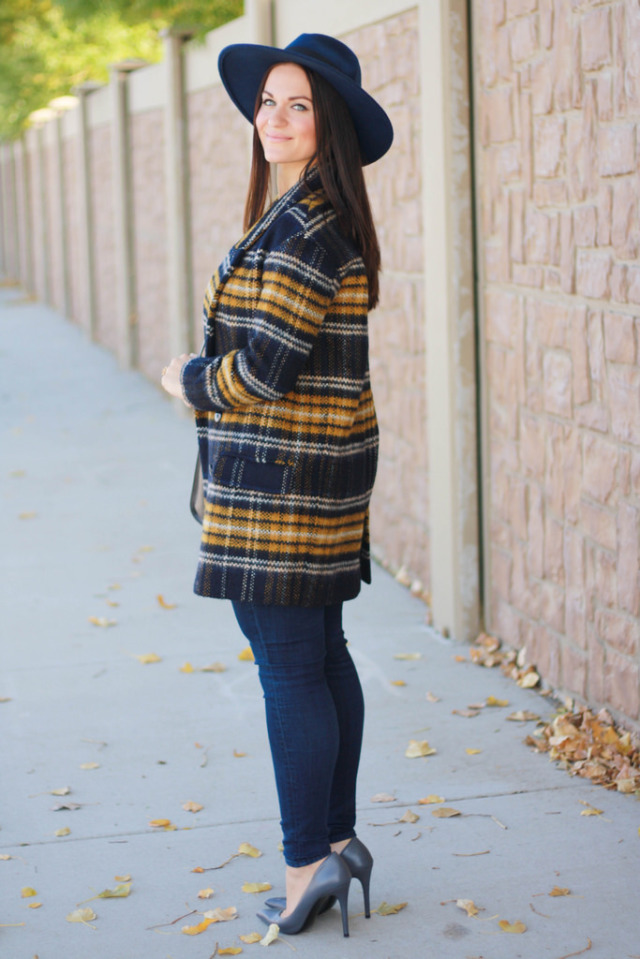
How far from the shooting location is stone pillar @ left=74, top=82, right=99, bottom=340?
1698 cm

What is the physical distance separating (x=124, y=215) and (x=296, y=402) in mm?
11986

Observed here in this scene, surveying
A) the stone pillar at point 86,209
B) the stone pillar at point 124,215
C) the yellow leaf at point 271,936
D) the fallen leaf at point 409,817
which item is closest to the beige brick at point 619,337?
the fallen leaf at point 409,817

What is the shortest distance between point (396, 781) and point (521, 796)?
1.29ft

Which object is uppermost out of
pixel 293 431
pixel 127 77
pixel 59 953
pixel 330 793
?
pixel 127 77

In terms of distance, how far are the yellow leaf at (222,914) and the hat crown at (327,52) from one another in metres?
2.00

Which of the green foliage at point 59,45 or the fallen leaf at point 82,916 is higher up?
the green foliage at point 59,45

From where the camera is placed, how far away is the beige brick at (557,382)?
433 cm

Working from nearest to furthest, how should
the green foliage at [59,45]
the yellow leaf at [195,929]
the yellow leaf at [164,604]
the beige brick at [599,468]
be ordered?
the yellow leaf at [195,929] < the beige brick at [599,468] < the yellow leaf at [164,604] < the green foliage at [59,45]

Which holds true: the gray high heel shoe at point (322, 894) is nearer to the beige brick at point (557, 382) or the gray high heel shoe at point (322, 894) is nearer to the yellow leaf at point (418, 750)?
the yellow leaf at point (418, 750)

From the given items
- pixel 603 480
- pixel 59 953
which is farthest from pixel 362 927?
pixel 603 480

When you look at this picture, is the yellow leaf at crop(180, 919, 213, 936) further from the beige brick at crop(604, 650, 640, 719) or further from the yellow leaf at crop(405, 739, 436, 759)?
the beige brick at crop(604, 650, 640, 719)

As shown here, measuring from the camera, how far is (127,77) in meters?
13.9

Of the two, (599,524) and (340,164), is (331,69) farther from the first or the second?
(599,524)

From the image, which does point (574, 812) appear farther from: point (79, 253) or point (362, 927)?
point (79, 253)
